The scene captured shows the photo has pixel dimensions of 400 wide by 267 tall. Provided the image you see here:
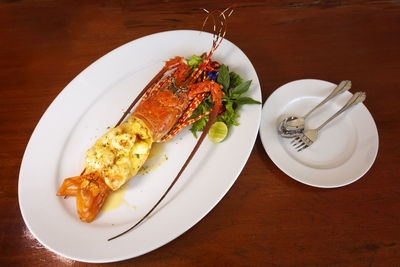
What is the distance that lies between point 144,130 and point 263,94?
3.10 feet

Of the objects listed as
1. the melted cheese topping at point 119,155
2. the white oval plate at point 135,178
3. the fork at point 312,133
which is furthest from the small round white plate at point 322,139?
the melted cheese topping at point 119,155

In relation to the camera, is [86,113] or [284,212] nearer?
[284,212]

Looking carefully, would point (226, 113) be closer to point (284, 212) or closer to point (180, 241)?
point (284, 212)

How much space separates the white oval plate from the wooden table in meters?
0.15

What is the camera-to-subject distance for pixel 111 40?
2.31 meters

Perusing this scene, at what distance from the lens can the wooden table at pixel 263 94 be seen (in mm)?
1402

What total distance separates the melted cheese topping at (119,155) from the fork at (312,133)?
3.21 feet

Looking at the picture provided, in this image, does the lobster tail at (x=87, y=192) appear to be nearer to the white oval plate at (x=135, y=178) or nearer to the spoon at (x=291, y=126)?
the white oval plate at (x=135, y=178)

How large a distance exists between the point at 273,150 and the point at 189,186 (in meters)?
0.58

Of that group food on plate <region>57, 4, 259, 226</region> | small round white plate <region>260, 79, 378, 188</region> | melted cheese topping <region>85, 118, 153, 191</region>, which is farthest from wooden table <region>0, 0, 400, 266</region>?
melted cheese topping <region>85, 118, 153, 191</region>

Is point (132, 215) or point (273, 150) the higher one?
point (273, 150)

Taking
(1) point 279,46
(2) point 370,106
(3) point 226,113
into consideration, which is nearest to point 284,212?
(3) point 226,113

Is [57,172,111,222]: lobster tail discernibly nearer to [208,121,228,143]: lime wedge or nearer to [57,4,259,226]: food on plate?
[57,4,259,226]: food on plate

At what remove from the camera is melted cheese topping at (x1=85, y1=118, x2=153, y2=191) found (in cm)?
152
